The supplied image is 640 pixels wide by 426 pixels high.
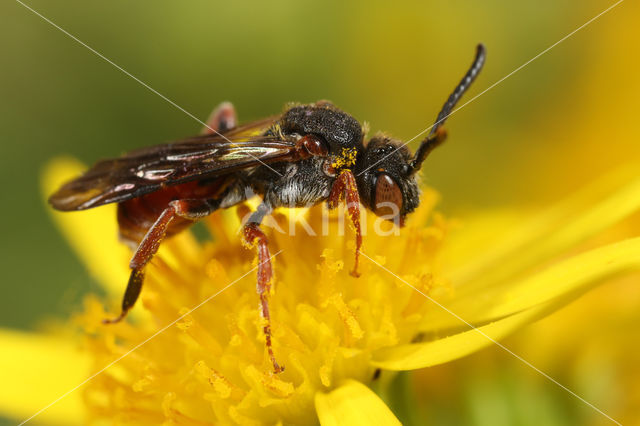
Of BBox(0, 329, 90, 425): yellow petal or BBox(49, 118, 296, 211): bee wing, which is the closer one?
BBox(49, 118, 296, 211): bee wing

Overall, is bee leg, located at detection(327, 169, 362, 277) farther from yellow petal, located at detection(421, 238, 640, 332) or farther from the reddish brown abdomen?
the reddish brown abdomen

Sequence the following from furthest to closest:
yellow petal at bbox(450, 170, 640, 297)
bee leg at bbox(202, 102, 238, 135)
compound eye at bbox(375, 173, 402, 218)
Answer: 1. bee leg at bbox(202, 102, 238, 135)
2. yellow petal at bbox(450, 170, 640, 297)
3. compound eye at bbox(375, 173, 402, 218)

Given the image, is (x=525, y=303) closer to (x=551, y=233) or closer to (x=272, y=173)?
(x=551, y=233)

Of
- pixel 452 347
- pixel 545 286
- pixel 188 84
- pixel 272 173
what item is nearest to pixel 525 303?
pixel 545 286

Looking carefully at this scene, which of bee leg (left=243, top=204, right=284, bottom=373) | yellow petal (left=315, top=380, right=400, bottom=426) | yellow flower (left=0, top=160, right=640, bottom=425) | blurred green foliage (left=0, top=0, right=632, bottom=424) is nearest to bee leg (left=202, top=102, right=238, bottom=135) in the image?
yellow flower (left=0, top=160, right=640, bottom=425)

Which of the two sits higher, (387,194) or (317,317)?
(387,194)

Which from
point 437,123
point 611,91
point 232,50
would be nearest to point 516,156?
point 611,91

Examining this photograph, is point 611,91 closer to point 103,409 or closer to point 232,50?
point 232,50
